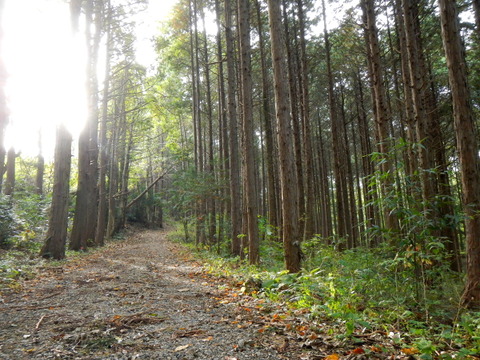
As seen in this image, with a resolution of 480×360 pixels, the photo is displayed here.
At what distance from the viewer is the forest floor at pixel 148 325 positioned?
2.73m

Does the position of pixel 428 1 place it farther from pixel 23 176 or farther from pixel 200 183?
pixel 23 176

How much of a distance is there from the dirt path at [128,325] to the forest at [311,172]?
0.91 m

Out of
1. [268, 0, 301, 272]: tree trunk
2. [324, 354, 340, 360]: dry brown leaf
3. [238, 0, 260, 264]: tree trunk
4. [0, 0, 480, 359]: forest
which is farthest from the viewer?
[238, 0, 260, 264]: tree trunk

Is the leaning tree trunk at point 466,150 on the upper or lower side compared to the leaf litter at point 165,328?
upper

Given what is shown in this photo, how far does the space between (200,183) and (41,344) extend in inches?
383

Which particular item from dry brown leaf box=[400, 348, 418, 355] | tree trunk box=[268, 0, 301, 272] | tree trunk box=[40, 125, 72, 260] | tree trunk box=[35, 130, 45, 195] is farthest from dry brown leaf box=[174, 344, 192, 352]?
tree trunk box=[35, 130, 45, 195]

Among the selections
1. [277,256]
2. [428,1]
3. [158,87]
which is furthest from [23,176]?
[428,1]

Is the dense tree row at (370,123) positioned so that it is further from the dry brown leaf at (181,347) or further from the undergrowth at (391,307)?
the dry brown leaf at (181,347)

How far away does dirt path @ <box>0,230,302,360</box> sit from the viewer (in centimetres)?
274

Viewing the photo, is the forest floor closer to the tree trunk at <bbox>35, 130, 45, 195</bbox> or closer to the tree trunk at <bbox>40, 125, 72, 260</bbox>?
the tree trunk at <bbox>40, 125, 72, 260</bbox>

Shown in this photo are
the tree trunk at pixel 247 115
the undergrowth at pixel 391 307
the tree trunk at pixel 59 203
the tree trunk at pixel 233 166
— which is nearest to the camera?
the undergrowth at pixel 391 307

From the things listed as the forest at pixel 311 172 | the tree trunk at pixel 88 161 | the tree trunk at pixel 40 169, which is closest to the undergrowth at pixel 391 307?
the forest at pixel 311 172

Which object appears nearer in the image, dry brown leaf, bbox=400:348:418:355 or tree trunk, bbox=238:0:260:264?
dry brown leaf, bbox=400:348:418:355

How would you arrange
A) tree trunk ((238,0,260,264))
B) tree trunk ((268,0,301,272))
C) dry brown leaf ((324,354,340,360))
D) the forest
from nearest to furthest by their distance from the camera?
dry brown leaf ((324,354,340,360)) < the forest < tree trunk ((268,0,301,272)) < tree trunk ((238,0,260,264))
